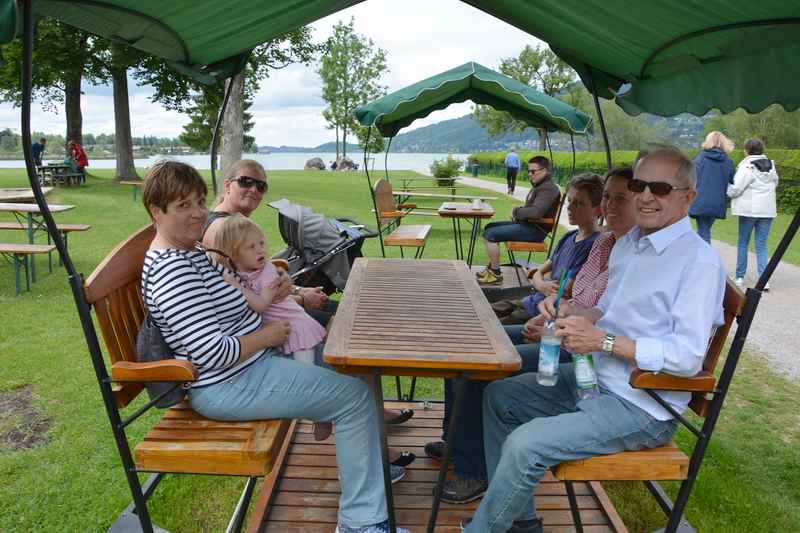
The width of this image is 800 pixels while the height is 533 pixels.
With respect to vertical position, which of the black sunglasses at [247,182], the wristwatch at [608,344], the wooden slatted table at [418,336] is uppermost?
the black sunglasses at [247,182]

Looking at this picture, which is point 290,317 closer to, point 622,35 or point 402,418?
point 402,418

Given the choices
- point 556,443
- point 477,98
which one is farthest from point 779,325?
point 556,443

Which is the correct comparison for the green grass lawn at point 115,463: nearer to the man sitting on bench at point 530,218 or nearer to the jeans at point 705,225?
the man sitting on bench at point 530,218

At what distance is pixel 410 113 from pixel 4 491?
21.1 feet

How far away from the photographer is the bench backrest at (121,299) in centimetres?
223

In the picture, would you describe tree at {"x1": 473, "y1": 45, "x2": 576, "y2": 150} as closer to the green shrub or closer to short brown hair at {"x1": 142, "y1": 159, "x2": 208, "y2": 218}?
the green shrub

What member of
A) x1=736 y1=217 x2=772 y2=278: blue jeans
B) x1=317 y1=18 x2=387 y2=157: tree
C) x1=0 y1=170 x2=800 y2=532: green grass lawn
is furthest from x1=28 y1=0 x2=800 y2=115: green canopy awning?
x1=317 y1=18 x2=387 y2=157: tree

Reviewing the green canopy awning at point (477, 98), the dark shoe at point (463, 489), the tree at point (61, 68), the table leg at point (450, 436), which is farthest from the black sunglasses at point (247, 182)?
the tree at point (61, 68)

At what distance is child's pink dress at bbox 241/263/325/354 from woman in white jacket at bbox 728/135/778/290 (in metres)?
7.33

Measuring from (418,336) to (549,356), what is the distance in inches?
21.1

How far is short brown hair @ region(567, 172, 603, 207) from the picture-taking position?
3.68 meters

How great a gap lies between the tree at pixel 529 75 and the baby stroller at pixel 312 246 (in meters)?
41.8

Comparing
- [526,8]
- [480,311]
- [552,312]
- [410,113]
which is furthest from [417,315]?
[410,113]

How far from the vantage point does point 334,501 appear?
9.27ft
